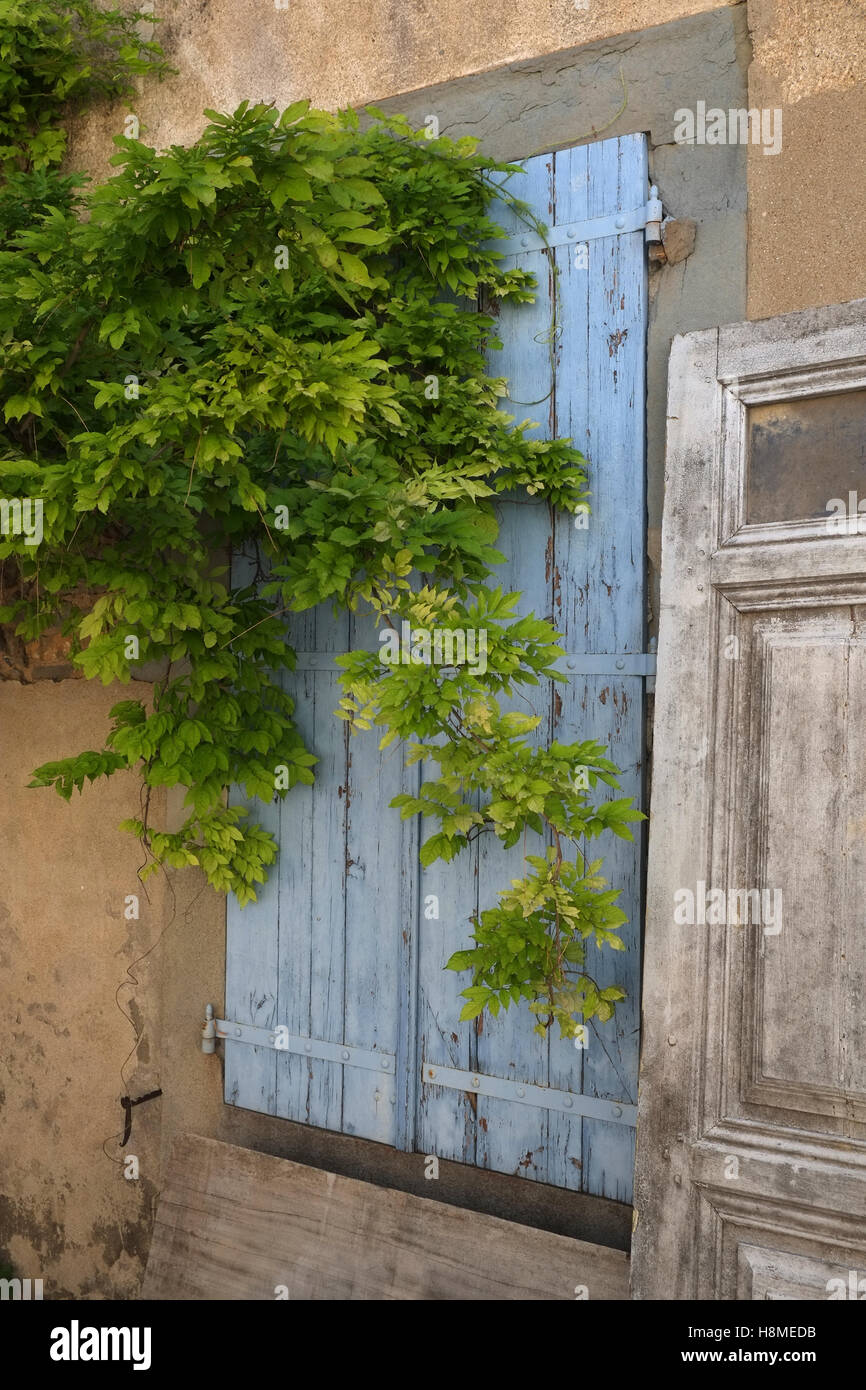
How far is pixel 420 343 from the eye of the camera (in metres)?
2.98

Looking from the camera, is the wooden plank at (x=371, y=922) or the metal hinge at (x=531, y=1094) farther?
the wooden plank at (x=371, y=922)

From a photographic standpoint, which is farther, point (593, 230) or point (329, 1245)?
point (329, 1245)

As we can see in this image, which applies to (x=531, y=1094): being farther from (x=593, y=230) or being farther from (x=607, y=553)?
(x=593, y=230)

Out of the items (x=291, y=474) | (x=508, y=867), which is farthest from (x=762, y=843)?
(x=291, y=474)

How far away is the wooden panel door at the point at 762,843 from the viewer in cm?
226

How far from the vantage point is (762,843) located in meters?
2.38

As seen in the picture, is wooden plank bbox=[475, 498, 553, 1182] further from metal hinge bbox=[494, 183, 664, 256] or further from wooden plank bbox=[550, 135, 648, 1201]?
metal hinge bbox=[494, 183, 664, 256]

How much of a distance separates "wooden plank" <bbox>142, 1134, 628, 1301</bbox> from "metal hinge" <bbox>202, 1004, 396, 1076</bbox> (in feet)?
1.03

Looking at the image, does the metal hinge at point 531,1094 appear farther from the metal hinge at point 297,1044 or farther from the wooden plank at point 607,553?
the metal hinge at point 297,1044

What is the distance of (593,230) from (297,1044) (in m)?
2.57

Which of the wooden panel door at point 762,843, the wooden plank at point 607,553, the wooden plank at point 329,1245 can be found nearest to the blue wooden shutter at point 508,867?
the wooden plank at point 607,553

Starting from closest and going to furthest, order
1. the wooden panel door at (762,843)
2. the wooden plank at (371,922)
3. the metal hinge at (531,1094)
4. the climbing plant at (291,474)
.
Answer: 1. the wooden panel door at (762,843)
2. the climbing plant at (291,474)
3. the metal hinge at (531,1094)
4. the wooden plank at (371,922)

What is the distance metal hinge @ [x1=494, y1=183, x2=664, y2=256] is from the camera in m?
2.82
